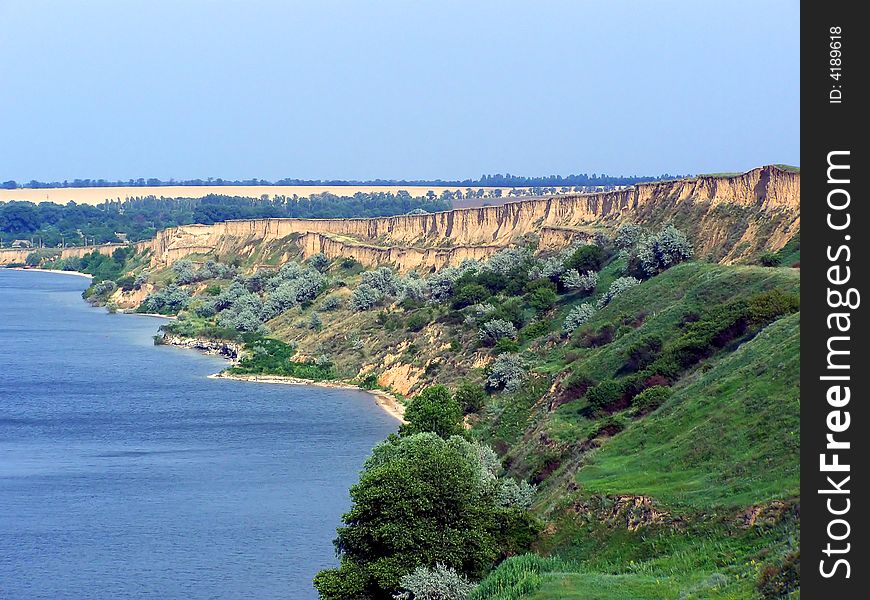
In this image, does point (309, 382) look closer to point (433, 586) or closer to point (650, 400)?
point (650, 400)

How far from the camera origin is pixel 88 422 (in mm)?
63344

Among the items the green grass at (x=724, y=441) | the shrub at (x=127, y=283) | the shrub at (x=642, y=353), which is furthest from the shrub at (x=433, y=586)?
the shrub at (x=127, y=283)

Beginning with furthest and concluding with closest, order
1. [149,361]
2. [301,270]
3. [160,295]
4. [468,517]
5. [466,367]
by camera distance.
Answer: [160,295], [301,270], [149,361], [466,367], [468,517]

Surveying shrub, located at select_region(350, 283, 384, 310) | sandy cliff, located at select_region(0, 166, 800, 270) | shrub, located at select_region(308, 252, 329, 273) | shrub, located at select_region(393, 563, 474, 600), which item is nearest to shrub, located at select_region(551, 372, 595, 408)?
sandy cliff, located at select_region(0, 166, 800, 270)

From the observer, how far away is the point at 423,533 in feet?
104

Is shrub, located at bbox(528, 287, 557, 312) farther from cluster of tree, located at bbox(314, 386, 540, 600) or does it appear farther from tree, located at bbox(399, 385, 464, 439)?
cluster of tree, located at bbox(314, 386, 540, 600)

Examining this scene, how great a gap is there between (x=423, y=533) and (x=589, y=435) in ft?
38.0

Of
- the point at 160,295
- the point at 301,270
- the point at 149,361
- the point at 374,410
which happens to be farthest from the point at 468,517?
the point at 160,295

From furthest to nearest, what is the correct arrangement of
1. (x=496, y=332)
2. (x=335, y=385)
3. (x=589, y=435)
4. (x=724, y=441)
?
(x=335, y=385), (x=496, y=332), (x=589, y=435), (x=724, y=441)

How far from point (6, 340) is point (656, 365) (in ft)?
217

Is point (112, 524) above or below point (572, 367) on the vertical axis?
below

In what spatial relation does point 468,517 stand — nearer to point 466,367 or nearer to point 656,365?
point 656,365
